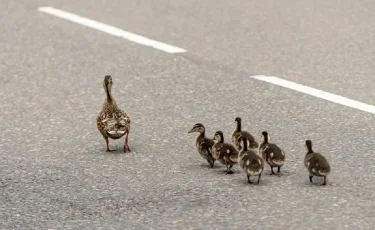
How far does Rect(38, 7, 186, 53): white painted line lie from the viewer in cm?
1209

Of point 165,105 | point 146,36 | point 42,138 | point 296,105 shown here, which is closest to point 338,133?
point 296,105

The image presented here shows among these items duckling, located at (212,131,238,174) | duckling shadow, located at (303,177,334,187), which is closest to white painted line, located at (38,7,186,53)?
duckling, located at (212,131,238,174)

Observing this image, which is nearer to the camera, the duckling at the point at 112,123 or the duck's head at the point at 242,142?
the duck's head at the point at 242,142

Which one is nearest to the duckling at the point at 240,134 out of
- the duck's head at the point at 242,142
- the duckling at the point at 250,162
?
the duck's head at the point at 242,142

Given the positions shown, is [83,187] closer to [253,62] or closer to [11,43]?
[253,62]

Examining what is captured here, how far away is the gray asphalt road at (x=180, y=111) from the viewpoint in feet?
23.6

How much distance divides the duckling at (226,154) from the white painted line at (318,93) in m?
1.94

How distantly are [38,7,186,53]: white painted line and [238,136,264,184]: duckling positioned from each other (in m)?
4.27

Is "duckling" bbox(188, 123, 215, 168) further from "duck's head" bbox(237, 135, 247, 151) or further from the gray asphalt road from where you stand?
"duck's head" bbox(237, 135, 247, 151)

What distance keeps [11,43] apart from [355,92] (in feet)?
13.9

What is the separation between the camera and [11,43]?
12516mm

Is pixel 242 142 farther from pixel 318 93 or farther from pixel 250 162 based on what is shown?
pixel 318 93

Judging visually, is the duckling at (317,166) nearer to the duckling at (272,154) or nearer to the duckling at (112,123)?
the duckling at (272,154)

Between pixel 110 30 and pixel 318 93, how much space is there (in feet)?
11.6
